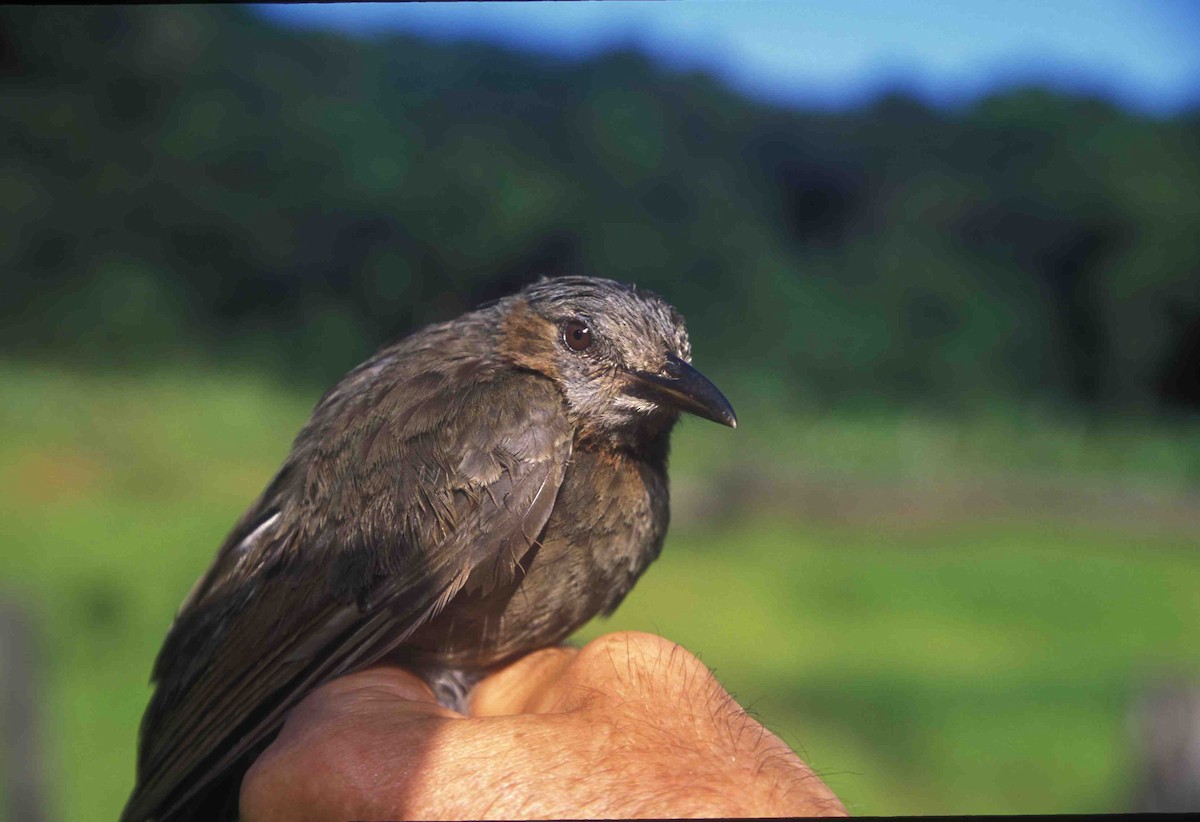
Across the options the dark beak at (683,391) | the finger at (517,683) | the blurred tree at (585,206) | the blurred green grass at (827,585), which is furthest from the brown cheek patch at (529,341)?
the blurred tree at (585,206)

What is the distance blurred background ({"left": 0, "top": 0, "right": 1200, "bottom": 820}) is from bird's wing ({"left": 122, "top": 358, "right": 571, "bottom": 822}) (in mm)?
3603

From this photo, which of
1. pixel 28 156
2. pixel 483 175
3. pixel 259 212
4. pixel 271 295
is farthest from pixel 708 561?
pixel 28 156

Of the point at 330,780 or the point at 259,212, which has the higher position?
the point at 259,212

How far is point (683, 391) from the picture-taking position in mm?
2029

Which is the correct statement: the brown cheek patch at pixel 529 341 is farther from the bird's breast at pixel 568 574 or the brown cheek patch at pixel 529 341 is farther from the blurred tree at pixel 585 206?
the blurred tree at pixel 585 206

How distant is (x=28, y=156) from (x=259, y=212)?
179cm

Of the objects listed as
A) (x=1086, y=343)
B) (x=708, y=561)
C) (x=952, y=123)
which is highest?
(x=952, y=123)

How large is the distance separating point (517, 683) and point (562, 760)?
2.30 feet

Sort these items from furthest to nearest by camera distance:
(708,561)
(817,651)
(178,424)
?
(178,424) → (708,561) → (817,651)

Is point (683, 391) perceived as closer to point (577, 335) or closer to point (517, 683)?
point (577, 335)

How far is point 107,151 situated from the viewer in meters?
7.41

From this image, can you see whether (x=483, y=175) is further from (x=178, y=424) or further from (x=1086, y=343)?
(x=1086, y=343)

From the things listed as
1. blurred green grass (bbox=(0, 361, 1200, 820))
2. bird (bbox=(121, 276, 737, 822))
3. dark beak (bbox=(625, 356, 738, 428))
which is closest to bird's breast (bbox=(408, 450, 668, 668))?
bird (bbox=(121, 276, 737, 822))

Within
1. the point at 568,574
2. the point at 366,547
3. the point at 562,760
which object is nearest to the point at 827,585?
the point at 568,574
